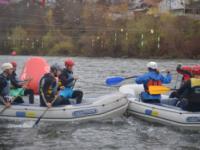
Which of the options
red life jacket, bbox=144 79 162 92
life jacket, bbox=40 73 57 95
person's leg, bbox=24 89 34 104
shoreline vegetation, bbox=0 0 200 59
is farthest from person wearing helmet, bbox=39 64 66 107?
shoreline vegetation, bbox=0 0 200 59

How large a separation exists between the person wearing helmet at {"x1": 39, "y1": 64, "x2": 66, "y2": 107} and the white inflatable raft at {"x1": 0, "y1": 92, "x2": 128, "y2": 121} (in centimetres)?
20

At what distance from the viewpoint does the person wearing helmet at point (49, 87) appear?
502 inches

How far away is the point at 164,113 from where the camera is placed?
12.8 meters

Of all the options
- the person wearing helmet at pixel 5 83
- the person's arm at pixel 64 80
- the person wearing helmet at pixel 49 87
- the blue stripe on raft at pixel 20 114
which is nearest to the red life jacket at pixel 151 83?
the person's arm at pixel 64 80

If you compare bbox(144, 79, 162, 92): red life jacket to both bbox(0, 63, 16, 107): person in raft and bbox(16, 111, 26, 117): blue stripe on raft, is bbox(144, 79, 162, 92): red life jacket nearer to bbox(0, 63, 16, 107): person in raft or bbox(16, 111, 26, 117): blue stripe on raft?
bbox(16, 111, 26, 117): blue stripe on raft

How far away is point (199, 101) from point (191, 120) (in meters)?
0.53

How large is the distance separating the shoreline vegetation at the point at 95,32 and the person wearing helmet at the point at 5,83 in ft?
173

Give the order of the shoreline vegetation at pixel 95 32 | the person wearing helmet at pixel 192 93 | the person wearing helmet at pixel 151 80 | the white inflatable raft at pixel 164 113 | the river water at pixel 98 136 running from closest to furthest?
the river water at pixel 98 136
the person wearing helmet at pixel 192 93
the white inflatable raft at pixel 164 113
the person wearing helmet at pixel 151 80
the shoreline vegetation at pixel 95 32

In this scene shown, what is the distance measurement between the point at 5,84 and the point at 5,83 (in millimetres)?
32

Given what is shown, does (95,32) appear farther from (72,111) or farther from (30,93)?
(72,111)

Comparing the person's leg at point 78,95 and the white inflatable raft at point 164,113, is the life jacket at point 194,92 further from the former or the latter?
the person's leg at point 78,95

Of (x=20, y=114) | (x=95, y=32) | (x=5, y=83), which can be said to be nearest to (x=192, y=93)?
(x=20, y=114)

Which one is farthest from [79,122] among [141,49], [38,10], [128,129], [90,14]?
[38,10]

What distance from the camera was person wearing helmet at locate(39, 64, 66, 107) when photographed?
1276 centimetres
